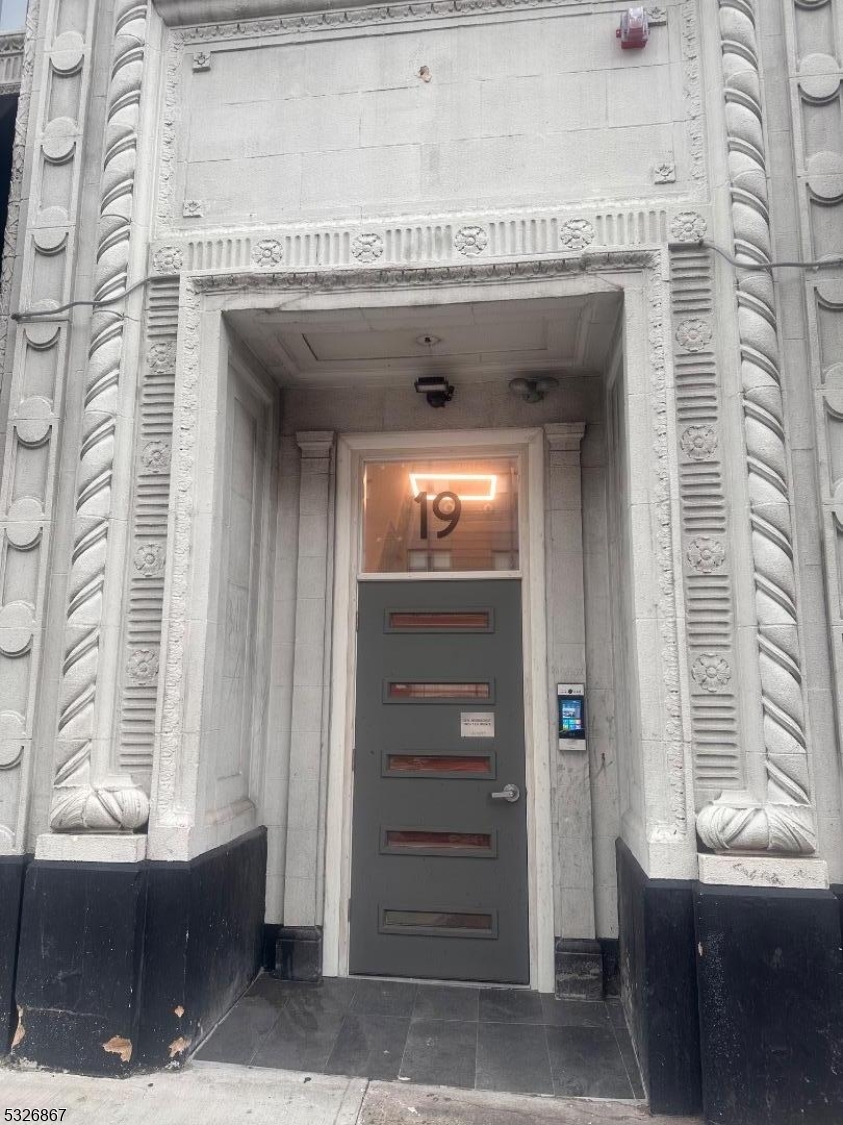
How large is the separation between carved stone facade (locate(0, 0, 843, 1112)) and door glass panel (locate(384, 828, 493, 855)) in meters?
0.32

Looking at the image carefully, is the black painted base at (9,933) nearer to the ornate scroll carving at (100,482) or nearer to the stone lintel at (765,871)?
the ornate scroll carving at (100,482)

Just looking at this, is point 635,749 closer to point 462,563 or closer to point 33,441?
point 462,563

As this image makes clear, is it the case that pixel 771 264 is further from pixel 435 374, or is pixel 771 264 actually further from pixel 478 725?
pixel 478 725

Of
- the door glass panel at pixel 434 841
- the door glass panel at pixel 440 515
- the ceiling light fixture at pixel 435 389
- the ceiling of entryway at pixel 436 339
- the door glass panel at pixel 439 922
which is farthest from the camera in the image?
the door glass panel at pixel 440 515

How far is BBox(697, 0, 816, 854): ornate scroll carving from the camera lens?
149 inches

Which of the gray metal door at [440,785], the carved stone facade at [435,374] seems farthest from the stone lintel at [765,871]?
the gray metal door at [440,785]

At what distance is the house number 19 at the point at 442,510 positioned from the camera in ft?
19.0

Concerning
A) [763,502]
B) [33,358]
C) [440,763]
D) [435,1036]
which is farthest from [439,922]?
[33,358]

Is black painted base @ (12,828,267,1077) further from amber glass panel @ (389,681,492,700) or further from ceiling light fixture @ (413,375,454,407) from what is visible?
ceiling light fixture @ (413,375,454,407)

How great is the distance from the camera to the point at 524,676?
5.43m

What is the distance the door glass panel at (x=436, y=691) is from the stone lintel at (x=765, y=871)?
2.01 meters

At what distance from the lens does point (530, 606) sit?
546 centimetres

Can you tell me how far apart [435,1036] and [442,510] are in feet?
11.3

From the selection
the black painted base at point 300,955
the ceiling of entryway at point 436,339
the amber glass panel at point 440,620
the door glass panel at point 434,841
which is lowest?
the black painted base at point 300,955
